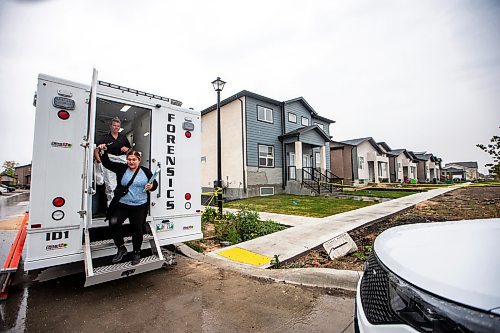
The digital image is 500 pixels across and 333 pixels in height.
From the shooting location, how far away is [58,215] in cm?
320

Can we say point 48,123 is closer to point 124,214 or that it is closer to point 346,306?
point 124,214

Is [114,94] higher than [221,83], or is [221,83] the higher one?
[221,83]

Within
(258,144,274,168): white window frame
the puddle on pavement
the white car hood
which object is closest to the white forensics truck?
the puddle on pavement

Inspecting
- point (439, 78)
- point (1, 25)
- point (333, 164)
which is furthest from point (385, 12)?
point (333, 164)

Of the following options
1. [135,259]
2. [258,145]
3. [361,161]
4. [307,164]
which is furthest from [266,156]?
[361,161]

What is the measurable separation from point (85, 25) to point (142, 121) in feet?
8.43

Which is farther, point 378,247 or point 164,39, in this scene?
point 164,39

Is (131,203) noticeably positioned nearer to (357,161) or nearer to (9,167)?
(357,161)

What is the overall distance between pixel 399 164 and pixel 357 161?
15446 millimetres

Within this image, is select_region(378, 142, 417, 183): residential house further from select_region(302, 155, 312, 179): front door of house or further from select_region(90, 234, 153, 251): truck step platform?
select_region(90, 234, 153, 251): truck step platform

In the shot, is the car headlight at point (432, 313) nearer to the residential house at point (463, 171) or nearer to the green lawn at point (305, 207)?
the green lawn at point (305, 207)

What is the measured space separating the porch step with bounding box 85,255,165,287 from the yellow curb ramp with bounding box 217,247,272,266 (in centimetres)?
165

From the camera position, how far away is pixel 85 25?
5.23m

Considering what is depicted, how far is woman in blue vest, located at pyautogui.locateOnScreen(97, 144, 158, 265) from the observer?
355cm
